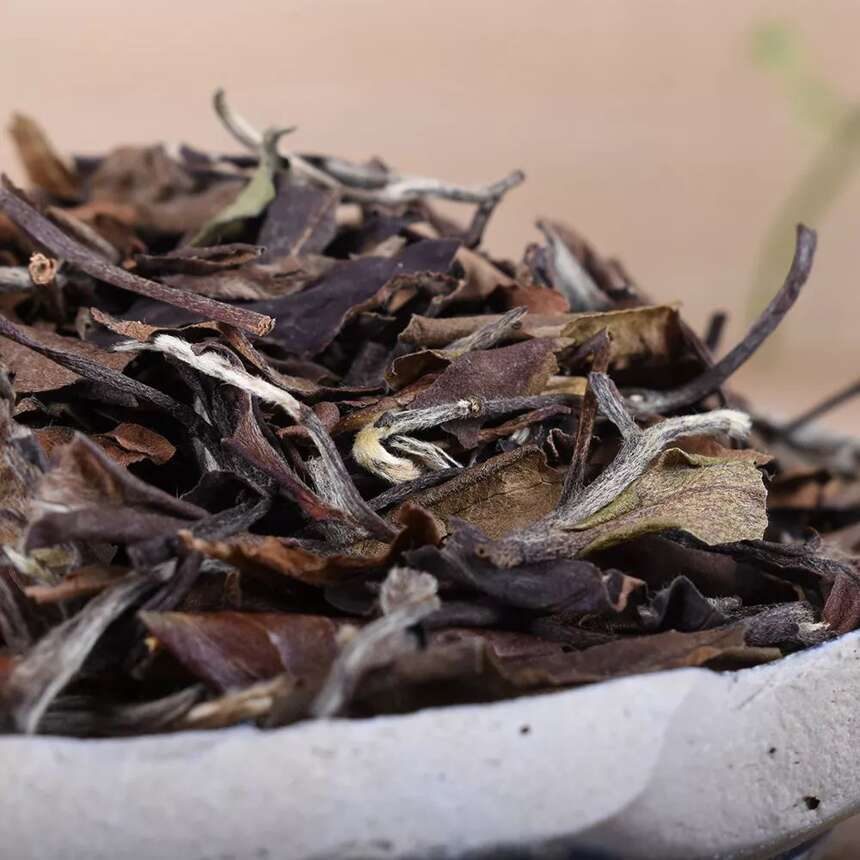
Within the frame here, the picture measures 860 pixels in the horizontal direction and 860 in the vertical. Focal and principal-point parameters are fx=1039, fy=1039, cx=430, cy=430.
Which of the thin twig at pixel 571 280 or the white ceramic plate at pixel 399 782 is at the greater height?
the thin twig at pixel 571 280

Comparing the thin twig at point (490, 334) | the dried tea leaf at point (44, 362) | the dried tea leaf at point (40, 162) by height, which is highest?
the thin twig at point (490, 334)

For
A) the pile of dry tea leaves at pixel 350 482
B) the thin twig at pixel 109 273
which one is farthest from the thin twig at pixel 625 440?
the thin twig at pixel 109 273

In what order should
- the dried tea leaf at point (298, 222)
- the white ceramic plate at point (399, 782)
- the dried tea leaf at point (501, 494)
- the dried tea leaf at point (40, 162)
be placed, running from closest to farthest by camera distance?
the white ceramic plate at point (399, 782), the dried tea leaf at point (501, 494), the dried tea leaf at point (298, 222), the dried tea leaf at point (40, 162)

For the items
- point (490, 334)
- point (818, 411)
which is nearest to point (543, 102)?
point (818, 411)

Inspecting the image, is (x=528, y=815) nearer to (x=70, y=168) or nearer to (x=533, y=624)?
(x=533, y=624)

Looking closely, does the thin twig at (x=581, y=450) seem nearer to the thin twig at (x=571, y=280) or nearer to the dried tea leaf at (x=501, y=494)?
the dried tea leaf at (x=501, y=494)

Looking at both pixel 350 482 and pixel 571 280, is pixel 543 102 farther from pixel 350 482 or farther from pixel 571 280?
pixel 350 482

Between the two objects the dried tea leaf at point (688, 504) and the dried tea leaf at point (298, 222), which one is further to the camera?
the dried tea leaf at point (298, 222)

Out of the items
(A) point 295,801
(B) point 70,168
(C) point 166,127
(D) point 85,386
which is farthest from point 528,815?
(C) point 166,127
